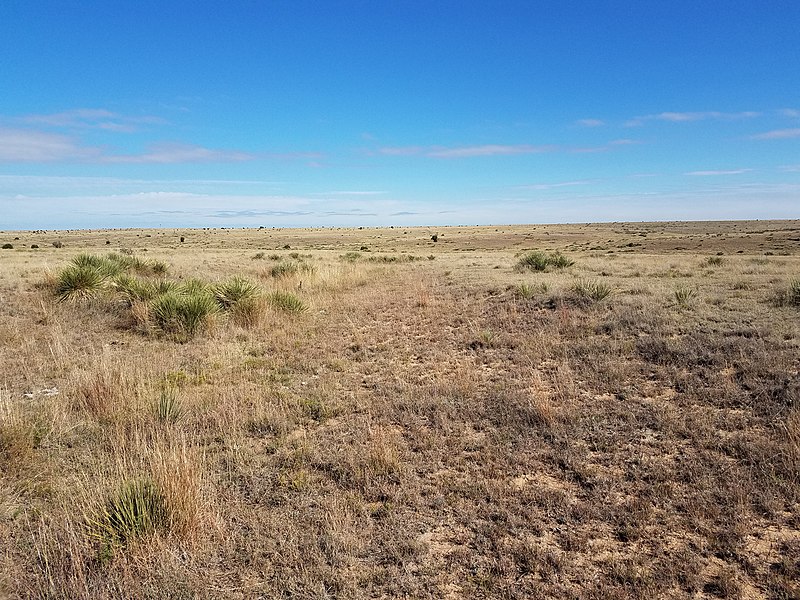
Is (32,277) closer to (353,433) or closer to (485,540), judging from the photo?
(353,433)

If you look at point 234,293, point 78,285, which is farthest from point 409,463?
point 78,285

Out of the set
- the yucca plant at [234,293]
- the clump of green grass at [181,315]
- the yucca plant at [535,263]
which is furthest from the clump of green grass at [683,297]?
the clump of green grass at [181,315]

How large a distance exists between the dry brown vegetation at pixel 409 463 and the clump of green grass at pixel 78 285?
2.58 metres

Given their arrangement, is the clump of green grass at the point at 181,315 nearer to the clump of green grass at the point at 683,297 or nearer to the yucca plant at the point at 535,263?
the clump of green grass at the point at 683,297

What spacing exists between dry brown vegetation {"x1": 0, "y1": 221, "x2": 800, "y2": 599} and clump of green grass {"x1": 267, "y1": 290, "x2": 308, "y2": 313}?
94.4 inches

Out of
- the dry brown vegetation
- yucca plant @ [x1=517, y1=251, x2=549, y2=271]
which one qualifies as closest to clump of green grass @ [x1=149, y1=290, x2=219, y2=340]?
the dry brown vegetation

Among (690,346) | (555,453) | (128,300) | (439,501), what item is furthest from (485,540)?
(128,300)

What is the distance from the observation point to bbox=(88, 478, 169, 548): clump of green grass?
3445mm

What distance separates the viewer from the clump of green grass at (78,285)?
12.8 meters

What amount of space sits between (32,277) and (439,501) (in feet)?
59.9

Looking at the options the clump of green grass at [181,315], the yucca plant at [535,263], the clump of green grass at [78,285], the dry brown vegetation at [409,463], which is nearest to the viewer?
the dry brown vegetation at [409,463]

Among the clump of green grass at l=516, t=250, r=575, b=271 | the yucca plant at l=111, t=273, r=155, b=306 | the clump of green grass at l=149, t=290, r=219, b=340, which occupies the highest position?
the clump of green grass at l=516, t=250, r=575, b=271

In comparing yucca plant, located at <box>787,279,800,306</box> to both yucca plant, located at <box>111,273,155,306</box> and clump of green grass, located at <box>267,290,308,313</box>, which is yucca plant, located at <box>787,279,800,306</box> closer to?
clump of green grass, located at <box>267,290,308,313</box>

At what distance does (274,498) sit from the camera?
422cm
